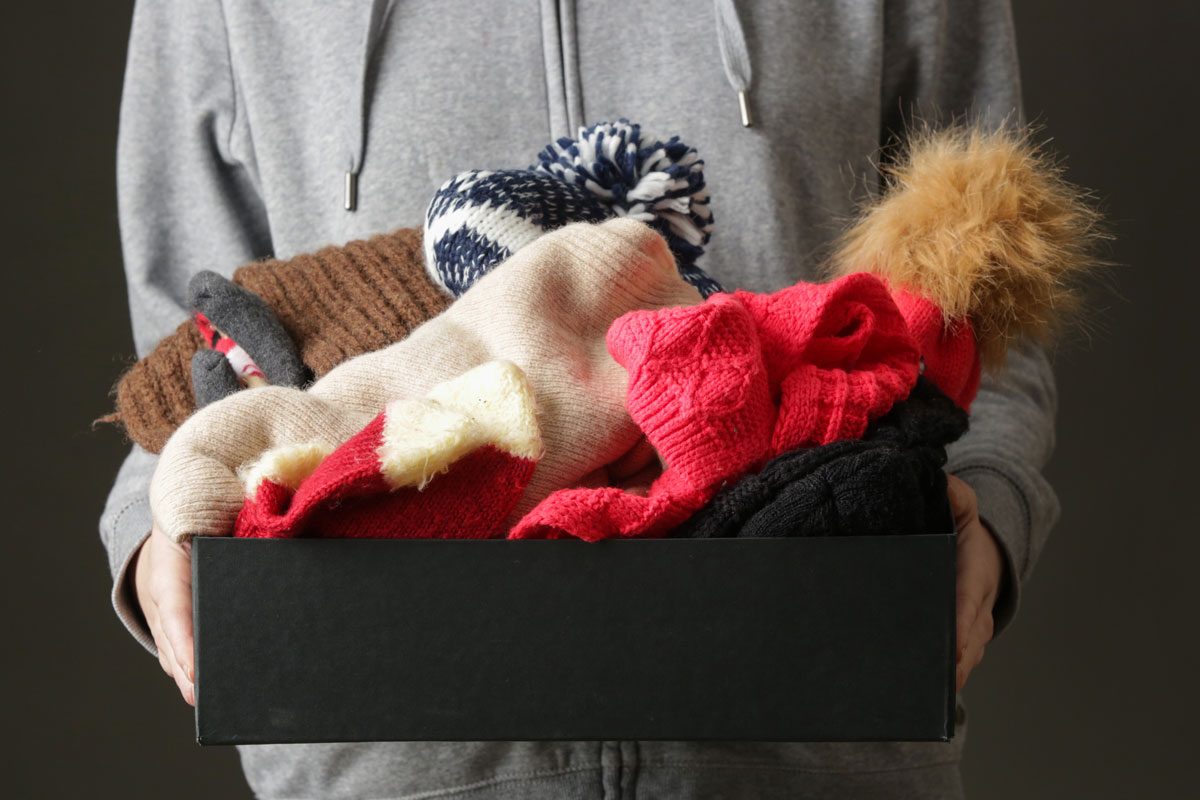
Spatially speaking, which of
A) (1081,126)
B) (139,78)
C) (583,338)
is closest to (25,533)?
(139,78)

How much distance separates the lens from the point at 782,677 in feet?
1.25

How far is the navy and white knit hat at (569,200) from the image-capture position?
47 cm

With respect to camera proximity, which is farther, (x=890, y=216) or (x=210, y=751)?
(x=210, y=751)

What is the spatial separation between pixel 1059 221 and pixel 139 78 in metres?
0.64

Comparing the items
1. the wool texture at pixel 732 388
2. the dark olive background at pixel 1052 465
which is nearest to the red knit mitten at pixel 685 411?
the wool texture at pixel 732 388

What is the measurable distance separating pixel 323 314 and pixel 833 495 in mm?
246

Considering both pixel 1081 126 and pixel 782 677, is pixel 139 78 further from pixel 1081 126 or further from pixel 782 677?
pixel 1081 126

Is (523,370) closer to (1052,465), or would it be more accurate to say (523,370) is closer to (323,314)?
(323,314)

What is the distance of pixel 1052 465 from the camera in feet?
4.27

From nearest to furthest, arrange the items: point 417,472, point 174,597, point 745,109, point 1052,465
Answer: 1. point 417,472
2. point 174,597
3. point 745,109
4. point 1052,465

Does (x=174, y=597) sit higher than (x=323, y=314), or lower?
lower

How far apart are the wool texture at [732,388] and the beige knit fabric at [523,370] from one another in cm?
3

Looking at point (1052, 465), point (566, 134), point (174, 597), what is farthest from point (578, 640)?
point (1052, 465)

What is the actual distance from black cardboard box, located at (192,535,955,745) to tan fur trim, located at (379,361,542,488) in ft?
0.09
